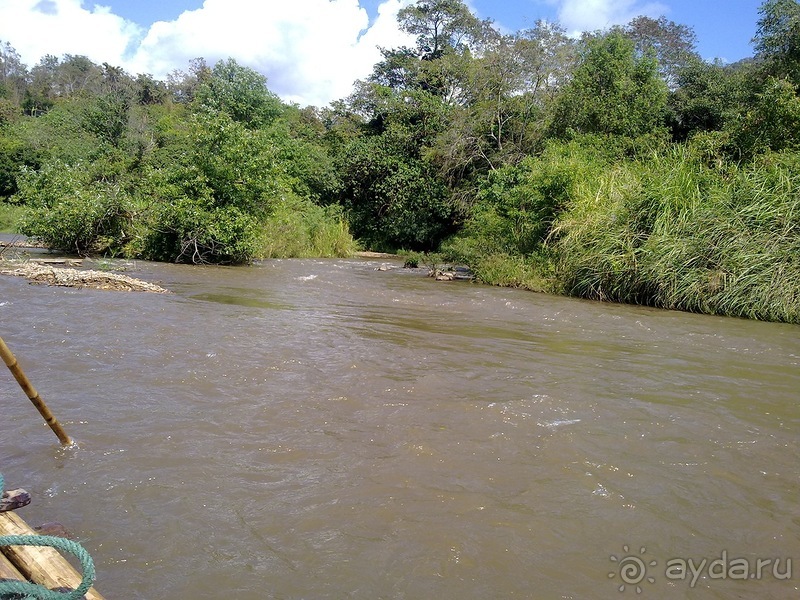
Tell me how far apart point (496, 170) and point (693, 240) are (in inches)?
331

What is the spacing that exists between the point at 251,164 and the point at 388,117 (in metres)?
12.4

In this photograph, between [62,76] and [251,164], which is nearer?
[251,164]

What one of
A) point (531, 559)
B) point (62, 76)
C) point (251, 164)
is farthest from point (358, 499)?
point (62, 76)

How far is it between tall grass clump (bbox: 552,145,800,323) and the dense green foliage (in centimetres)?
4

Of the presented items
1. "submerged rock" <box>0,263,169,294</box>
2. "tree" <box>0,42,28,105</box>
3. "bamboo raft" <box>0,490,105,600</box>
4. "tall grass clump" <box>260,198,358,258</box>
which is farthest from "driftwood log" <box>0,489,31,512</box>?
"tree" <box>0,42,28,105</box>

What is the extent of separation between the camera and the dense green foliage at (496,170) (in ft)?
37.9

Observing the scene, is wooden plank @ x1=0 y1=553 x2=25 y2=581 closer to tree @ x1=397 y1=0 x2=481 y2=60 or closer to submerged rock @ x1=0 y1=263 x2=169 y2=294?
submerged rock @ x1=0 y1=263 x2=169 y2=294

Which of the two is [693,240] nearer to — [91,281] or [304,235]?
[91,281]

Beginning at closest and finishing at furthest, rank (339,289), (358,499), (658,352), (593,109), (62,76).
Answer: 1. (358,499)
2. (658,352)
3. (339,289)
4. (593,109)
5. (62,76)

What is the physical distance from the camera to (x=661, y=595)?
8.81ft

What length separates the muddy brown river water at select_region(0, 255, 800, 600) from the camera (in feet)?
9.14

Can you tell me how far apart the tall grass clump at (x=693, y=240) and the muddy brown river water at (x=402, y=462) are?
3505mm

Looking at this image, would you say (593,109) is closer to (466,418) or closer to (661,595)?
(466,418)

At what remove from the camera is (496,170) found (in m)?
18.8
